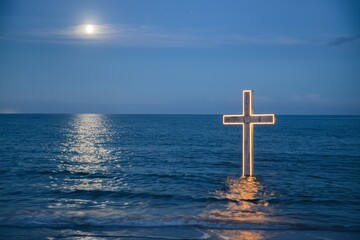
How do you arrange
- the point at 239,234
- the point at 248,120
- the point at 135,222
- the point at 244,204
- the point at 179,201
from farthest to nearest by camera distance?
1. the point at 248,120
2. the point at 179,201
3. the point at 244,204
4. the point at 135,222
5. the point at 239,234

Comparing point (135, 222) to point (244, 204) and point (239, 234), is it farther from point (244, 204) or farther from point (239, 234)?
point (244, 204)

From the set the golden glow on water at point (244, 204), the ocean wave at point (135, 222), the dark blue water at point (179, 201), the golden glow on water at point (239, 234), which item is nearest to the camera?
the golden glow on water at point (239, 234)

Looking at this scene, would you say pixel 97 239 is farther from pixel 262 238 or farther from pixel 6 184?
pixel 6 184

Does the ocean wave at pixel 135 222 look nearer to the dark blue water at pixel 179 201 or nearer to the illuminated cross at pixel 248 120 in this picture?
the dark blue water at pixel 179 201

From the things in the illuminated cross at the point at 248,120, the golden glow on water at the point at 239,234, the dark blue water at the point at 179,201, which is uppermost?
the illuminated cross at the point at 248,120

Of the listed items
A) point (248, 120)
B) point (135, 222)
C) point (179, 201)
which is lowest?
point (179, 201)

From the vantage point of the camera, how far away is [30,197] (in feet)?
49.6

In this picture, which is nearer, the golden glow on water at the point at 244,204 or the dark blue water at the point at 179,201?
the dark blue water at the point at 179,201

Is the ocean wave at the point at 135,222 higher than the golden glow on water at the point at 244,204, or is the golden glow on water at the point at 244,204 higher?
the ocean wave at the point at 135,222

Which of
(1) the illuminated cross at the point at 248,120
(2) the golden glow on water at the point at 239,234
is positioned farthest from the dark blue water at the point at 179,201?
(1) the illuminated cross at the point at 248,120

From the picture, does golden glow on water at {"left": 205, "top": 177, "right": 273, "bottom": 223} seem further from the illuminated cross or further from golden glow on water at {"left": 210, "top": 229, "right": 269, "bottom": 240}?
the illuminated cross

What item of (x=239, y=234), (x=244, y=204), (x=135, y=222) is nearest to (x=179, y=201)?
(x=244, y=204)

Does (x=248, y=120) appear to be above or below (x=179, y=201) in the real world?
above

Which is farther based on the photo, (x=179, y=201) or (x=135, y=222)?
(x=179, y=201)
